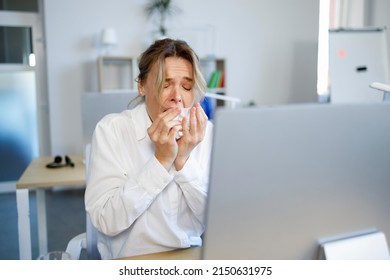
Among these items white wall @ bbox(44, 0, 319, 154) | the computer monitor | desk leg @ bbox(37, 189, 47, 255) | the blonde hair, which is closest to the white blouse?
the blonde hair

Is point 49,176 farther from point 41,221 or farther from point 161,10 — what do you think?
point 161,10

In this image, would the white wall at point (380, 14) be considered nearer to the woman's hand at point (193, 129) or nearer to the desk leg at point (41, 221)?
the desk leg at point (41, 221)

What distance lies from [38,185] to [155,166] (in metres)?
0.92

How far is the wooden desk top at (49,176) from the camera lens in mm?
1477

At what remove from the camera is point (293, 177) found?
46cm

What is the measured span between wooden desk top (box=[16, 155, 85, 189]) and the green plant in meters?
2.08

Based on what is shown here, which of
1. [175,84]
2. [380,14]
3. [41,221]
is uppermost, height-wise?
[380,14]

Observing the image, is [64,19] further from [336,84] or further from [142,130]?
[142,130]

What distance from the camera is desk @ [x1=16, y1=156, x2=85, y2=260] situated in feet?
4.75

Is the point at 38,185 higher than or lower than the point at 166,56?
lower

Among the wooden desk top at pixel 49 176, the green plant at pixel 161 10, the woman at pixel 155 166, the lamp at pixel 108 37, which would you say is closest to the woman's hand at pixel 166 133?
the woman at pixel 155 166

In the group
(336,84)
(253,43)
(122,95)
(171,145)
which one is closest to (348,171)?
(171,145)

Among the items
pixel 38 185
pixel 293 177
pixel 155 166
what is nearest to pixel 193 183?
pixel 155 166
